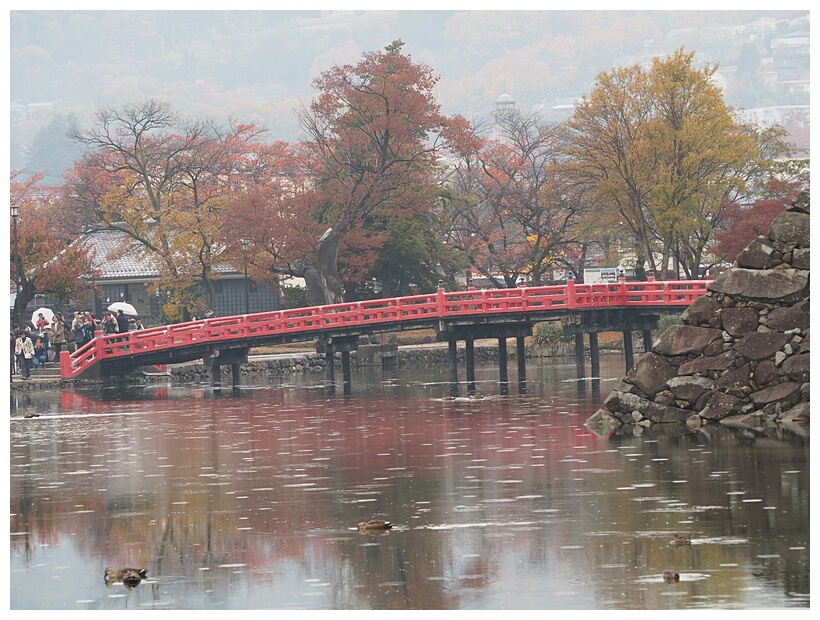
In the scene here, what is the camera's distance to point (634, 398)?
27062mm

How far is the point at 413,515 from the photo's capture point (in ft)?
59.6

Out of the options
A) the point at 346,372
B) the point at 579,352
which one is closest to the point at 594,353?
the point at 579,352

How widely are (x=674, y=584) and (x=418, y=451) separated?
494 inches

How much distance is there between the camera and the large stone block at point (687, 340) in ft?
85.9

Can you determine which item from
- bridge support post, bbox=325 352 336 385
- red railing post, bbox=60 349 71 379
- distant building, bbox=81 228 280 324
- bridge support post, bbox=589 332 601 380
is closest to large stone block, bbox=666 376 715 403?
bridge support post, bbox=589 332 601 380

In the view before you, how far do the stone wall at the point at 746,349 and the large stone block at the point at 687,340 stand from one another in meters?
0.02

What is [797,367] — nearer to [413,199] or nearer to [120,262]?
[413,199]

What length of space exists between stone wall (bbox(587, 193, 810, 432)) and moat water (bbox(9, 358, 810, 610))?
0.94 m

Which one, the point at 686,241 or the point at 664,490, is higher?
the point at 686,241

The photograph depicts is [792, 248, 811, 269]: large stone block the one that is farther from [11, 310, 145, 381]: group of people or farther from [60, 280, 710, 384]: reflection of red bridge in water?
[11, 310, 145, 381]: group of people

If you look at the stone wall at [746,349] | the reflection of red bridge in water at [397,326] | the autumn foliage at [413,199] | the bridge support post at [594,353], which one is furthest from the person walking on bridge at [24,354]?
the stone wall at [746,349]

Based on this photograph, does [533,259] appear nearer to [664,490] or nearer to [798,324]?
[798,324]

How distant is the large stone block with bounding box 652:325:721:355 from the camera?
26188mm
